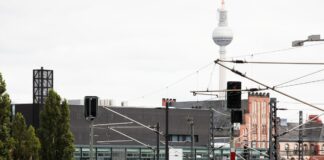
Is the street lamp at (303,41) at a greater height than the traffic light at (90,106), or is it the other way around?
the street lamp at (303,41)

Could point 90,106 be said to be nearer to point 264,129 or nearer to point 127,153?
point 127,153

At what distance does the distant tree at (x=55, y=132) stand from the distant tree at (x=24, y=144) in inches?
78.7

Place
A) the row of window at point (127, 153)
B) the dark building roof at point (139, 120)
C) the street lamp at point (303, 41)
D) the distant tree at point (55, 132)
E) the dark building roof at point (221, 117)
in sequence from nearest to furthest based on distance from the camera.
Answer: the street lamp at point (303, 41)
the distant tree at point (55, 132)
the row of window at point (127, 153)
the dark building roof at point (139, 120)
the dark building roof at point (221, 117)

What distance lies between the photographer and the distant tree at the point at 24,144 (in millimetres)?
82062

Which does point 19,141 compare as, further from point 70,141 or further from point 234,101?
point 234,101

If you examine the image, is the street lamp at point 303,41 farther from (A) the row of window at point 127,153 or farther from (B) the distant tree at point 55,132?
(A) the row of window at point 127,153

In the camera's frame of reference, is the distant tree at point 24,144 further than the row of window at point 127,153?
No

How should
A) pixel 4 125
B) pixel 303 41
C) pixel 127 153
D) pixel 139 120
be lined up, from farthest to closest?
1. pixel 139 120
2. pixel 127 153
3. pixel 4 125
4. pixel 303 41

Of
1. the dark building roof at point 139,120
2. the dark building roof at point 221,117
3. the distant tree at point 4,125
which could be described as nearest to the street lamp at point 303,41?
the distant tree at point 4,125

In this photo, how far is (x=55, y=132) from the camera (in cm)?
8538

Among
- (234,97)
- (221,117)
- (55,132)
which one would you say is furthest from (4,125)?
(221,117)

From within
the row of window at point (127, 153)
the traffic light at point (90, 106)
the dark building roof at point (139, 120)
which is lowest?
the row of window at point (127, 153)

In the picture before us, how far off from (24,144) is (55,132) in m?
3.58

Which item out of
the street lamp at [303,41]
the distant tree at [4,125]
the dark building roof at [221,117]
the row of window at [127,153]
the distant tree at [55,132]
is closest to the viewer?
the street lamp at [303,41]
